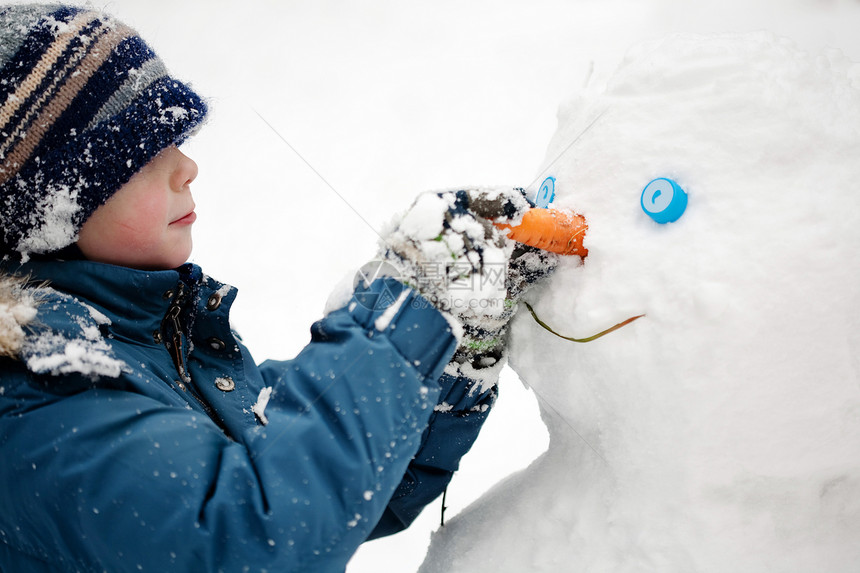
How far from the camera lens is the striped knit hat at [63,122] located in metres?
0.65

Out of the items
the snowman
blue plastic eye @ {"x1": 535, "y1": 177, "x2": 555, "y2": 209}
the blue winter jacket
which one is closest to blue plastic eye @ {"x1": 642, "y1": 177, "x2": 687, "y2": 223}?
the snowman

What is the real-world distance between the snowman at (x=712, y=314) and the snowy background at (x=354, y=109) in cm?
99

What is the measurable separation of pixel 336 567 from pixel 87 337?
37 cm

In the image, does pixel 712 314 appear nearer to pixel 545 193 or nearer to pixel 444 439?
pixel 545 193

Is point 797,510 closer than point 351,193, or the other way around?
point 797,510

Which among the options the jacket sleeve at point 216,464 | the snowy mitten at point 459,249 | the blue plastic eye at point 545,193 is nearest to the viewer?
the jacket sleeve at point 216,464

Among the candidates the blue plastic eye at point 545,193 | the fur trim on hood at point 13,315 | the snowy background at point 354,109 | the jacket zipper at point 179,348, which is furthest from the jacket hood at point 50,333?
the snowy background at point 354,109

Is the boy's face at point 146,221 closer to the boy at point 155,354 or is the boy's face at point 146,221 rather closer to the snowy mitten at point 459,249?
the boy at point 155,354

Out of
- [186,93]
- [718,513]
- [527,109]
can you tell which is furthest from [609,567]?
[527,109]

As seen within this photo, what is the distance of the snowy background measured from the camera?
82.4 inches

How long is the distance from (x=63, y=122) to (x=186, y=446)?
16.7 inches

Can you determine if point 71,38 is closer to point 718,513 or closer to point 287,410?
point 287,410

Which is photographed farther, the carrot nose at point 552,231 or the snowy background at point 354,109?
the snowy background at point 354,109

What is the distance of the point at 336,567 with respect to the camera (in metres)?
0.60
